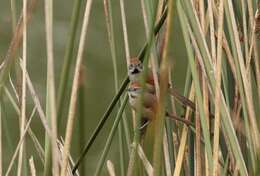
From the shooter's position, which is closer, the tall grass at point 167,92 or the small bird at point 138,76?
the tall grass at point 167,92

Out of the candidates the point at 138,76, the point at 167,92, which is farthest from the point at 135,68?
the point at 167,92

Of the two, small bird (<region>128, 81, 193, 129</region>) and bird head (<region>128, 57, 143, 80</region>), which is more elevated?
bird head (<region>128, 57, 143, 80</region>)

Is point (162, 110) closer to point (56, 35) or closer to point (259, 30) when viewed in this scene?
point (259, 30)

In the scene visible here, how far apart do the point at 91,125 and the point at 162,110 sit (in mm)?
2120

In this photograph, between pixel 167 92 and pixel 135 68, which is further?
pixel 135 68

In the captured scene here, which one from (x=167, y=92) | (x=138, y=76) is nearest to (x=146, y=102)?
(x=138, y=76)

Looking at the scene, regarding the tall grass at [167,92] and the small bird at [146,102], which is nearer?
the tall grass at [167,92]

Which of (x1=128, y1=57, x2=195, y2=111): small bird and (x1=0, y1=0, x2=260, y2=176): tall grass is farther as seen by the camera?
(x1=128, y1=57, x2=195, y2=111): small bird

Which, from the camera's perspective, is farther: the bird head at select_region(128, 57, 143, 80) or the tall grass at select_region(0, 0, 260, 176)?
the bird head at select_region(128, 57, 143, 80)

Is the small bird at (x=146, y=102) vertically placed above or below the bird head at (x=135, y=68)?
below

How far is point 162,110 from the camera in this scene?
0.71 meters

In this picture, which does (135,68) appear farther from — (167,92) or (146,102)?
(167,92)

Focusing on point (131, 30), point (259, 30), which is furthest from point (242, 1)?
point (131, 30)

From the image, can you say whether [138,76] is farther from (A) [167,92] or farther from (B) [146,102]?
(A) [167,92]
